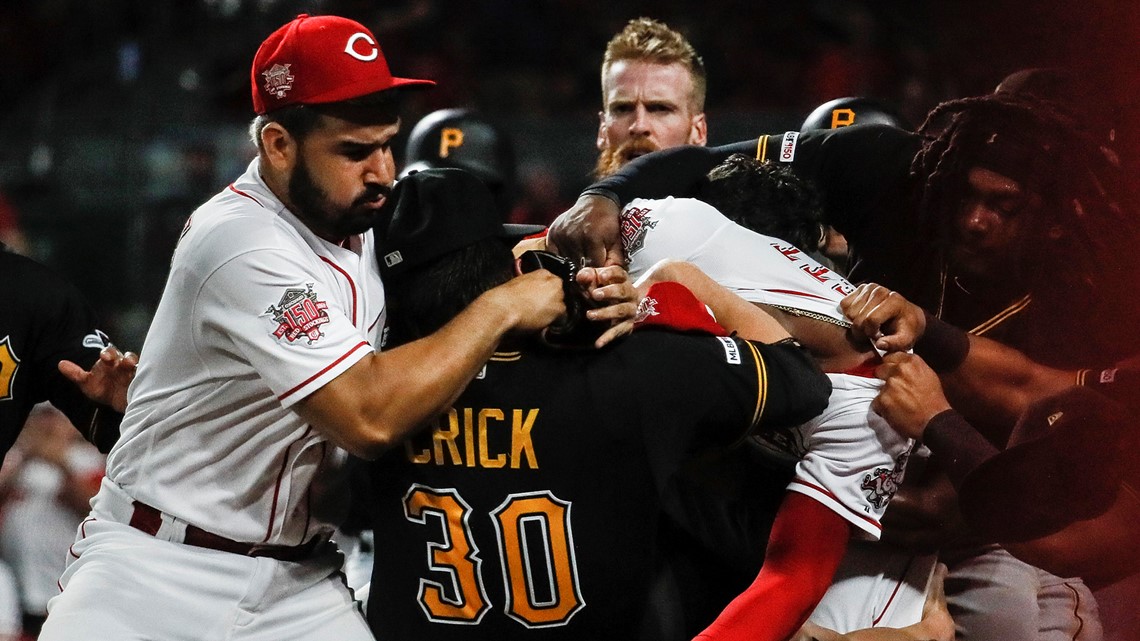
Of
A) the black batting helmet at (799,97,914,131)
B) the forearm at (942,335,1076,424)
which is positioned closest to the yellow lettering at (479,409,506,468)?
the forearm at (942,335,1076,424)

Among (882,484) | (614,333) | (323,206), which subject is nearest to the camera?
(614,333)

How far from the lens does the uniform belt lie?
2496 mm

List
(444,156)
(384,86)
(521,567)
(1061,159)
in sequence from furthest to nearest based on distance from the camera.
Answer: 1. (444,156)
2. (1061,159)
3. (384,86)
4. (521,567)

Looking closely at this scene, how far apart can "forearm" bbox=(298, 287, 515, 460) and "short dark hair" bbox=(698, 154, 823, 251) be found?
2.56ft

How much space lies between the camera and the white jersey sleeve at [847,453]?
254 cm

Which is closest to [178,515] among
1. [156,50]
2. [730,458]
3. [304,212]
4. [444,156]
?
[304,212]

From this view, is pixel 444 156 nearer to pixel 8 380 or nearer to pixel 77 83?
pixel 8 380

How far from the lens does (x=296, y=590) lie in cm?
258

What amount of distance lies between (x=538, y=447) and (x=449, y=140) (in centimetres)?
344

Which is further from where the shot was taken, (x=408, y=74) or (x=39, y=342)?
(x=408, y=74)

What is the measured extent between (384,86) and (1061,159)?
1748 mm

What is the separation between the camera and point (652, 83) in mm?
4344

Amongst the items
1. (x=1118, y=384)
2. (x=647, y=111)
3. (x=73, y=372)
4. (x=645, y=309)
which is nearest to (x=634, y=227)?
(x=645, y=309)

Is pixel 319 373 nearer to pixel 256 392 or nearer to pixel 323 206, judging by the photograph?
pixel 256 392
